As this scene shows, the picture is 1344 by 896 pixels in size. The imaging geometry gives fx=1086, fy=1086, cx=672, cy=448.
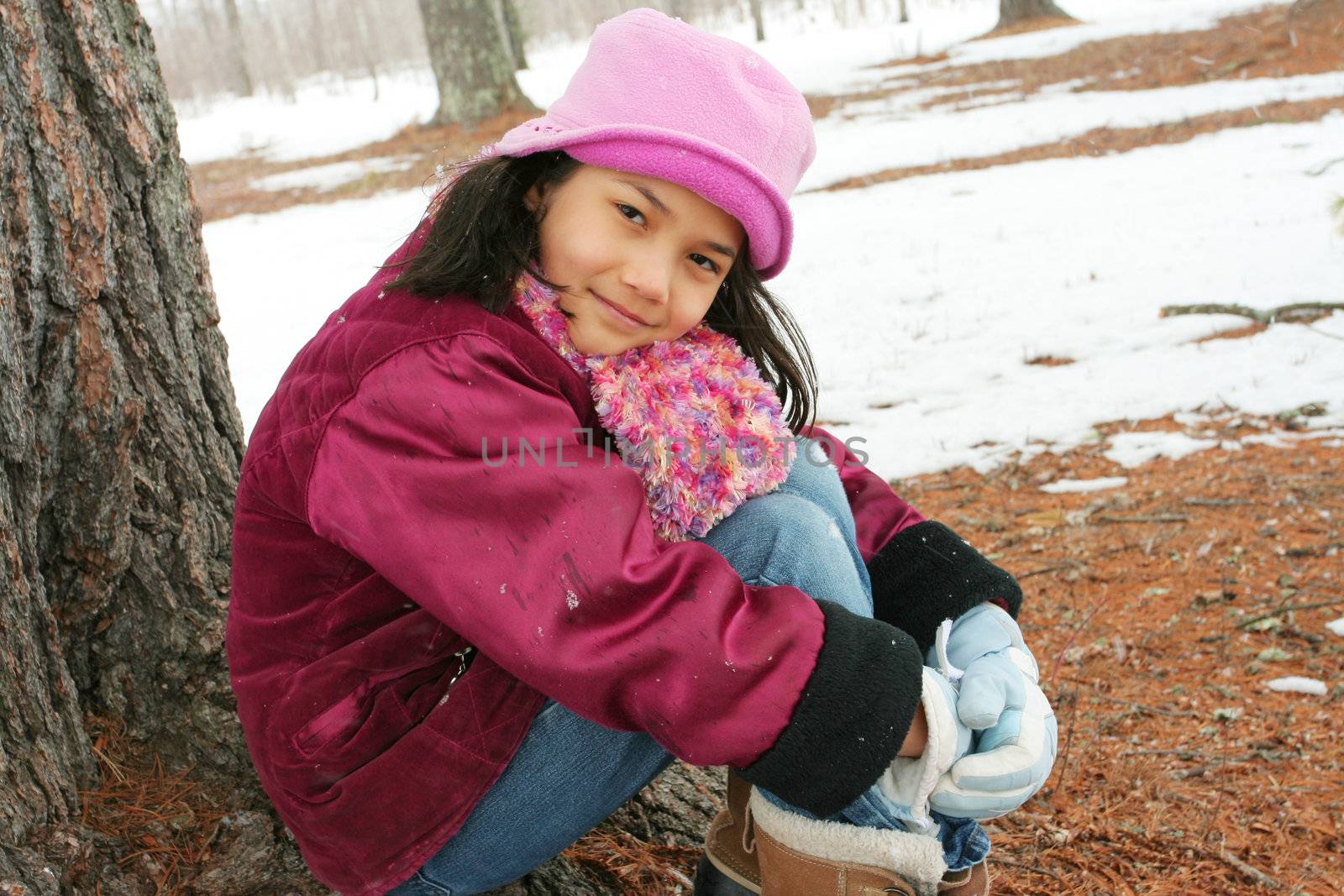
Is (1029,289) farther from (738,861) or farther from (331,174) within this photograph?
(331,174)

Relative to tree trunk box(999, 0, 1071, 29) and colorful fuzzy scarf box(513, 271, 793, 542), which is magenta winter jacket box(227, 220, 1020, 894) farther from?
tree trunk box(999, 0, 1071, 29)

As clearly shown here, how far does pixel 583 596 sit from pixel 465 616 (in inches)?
5.4

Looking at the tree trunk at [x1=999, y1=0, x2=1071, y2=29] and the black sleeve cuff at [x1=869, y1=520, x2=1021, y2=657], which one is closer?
the black sleeve cuff at [x1=869, y1=520, x2=1021, y2=657]

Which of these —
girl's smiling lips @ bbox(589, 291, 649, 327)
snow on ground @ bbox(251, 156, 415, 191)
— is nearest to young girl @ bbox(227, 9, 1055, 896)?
girl's smiling lips @ bbox(589, 291, 649, 327)

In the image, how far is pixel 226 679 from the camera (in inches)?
70.1

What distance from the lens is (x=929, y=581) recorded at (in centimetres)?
171

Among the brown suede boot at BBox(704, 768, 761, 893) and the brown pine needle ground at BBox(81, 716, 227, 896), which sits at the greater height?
the brown pine needle ground at BBox(81, 716, 227, 896)

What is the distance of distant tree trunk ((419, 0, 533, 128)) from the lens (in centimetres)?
1329

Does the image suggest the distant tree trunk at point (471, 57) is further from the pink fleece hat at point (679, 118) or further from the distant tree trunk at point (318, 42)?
the distant tree trunk at point (318, 42)

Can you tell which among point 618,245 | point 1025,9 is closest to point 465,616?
point 618,245

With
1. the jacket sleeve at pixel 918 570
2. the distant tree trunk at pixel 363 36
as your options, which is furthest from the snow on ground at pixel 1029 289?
the distant tree trunk at pixel 363 36

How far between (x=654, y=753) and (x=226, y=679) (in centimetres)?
78

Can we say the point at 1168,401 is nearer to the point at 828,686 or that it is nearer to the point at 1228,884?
the point at 1228,884

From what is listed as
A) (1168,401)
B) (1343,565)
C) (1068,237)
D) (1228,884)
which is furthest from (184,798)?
(1068,237)
